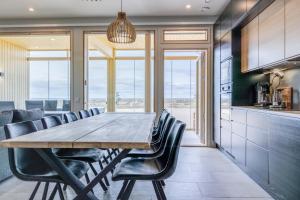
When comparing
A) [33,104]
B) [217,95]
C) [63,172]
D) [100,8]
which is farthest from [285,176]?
[33,104]

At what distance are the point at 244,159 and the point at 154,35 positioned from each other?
3.33m

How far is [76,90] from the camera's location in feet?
18.8

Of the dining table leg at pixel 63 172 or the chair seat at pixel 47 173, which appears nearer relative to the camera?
the dining table leg at pixel 63 172

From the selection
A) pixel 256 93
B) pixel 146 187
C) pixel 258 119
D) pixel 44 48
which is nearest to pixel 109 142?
pixel 146 187

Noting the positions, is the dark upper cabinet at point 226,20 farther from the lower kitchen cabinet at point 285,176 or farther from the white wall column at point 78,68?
the white wall column at point 78,68

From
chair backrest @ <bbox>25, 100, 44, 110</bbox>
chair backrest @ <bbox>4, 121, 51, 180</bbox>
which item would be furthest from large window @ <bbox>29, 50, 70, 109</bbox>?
chair backrest @ <bbox>4, 121, 51, 180</bbox>

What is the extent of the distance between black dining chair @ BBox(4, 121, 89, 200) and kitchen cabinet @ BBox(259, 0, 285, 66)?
8.23ft

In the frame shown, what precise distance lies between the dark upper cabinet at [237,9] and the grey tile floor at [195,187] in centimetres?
236

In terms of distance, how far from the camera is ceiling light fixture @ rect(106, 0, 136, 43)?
3.41 m

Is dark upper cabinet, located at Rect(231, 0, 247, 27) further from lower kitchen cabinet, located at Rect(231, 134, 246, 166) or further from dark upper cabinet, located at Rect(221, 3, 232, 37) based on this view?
lower kitchen cabinet, located at Rect(231, 134, 246, 166)

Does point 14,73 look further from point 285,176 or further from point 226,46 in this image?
point 285,176

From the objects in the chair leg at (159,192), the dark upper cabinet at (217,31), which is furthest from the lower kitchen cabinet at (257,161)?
the dark upper cabinet at (217,31)

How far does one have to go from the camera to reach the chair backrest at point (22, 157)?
196cm

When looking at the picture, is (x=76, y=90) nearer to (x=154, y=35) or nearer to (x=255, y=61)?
(x=154, y=35)
